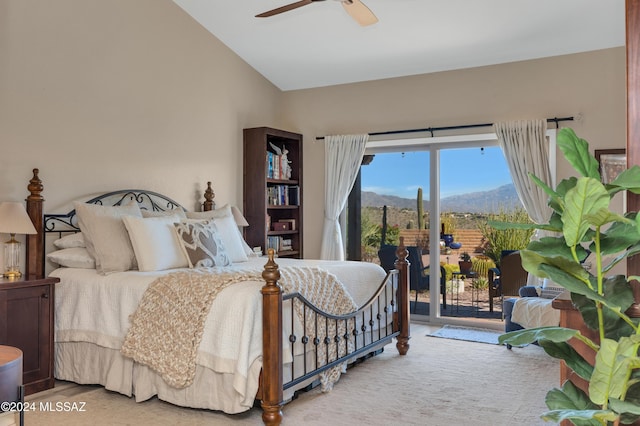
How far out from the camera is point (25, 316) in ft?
10.9

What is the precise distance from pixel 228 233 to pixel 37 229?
1.41 metres

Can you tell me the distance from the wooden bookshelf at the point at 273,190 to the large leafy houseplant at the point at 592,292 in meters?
4.52

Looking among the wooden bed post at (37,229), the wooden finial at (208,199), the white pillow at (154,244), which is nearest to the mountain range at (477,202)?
the wooden finial at (208,199)

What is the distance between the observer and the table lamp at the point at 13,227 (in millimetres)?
3396

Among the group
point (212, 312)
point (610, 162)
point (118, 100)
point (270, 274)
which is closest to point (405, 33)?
point (610, 162)

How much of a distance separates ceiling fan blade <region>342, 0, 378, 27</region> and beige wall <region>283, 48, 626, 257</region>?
6.27 ft

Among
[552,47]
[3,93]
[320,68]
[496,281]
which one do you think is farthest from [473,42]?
[3,93]

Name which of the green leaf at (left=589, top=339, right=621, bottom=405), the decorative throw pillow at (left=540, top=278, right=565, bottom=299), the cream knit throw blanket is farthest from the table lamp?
the decorative throw pillow at (left=540, top=278, right=565, bottom=299)

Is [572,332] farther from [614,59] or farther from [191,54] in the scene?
[191,54]

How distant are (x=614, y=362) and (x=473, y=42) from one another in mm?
4276

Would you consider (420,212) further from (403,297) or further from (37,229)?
(37,229)

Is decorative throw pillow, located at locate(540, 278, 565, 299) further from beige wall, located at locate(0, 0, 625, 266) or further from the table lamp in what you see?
the table lamp

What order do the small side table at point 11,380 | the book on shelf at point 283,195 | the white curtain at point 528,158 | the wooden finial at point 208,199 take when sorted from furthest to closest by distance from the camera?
the book on shelf at point 283,195 < the wooden finial at point 208,199 < the white curtain at point 528,158 < the small side table at point 11,380

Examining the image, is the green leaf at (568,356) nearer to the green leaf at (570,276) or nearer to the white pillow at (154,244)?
the green leaf at (570,276)
